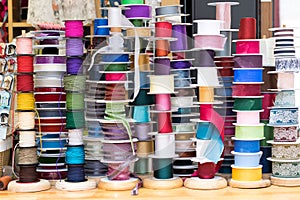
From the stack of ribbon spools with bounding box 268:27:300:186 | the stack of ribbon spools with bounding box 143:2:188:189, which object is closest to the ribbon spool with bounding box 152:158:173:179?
the stack of ribbon spools with bounding box 143:2:188:189

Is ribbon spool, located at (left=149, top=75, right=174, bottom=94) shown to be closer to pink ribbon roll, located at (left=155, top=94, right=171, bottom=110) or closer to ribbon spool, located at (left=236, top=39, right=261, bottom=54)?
pink ribbon roll, located at (left=155, top=94, right=171, bottom=110)

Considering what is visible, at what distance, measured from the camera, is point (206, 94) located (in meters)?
1.06

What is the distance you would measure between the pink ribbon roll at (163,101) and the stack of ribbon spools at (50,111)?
7.7 inches

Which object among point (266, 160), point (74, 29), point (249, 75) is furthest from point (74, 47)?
point (266, 160)

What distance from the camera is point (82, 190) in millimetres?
1038

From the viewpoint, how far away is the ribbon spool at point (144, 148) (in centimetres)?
110

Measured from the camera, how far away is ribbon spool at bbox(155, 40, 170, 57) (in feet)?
3.52

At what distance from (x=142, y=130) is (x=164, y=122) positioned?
2.5 inches

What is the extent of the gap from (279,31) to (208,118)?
0.25m

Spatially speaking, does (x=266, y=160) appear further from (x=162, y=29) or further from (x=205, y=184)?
(x=162, y=29)

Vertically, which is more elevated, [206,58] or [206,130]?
[206,58]

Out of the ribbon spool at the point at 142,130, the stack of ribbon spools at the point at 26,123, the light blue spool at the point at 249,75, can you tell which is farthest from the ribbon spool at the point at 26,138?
the light blue spool at the point at 249,75

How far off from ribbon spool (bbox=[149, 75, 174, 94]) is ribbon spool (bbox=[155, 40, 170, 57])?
0.16ft

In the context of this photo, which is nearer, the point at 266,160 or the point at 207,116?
the point at 207,116
